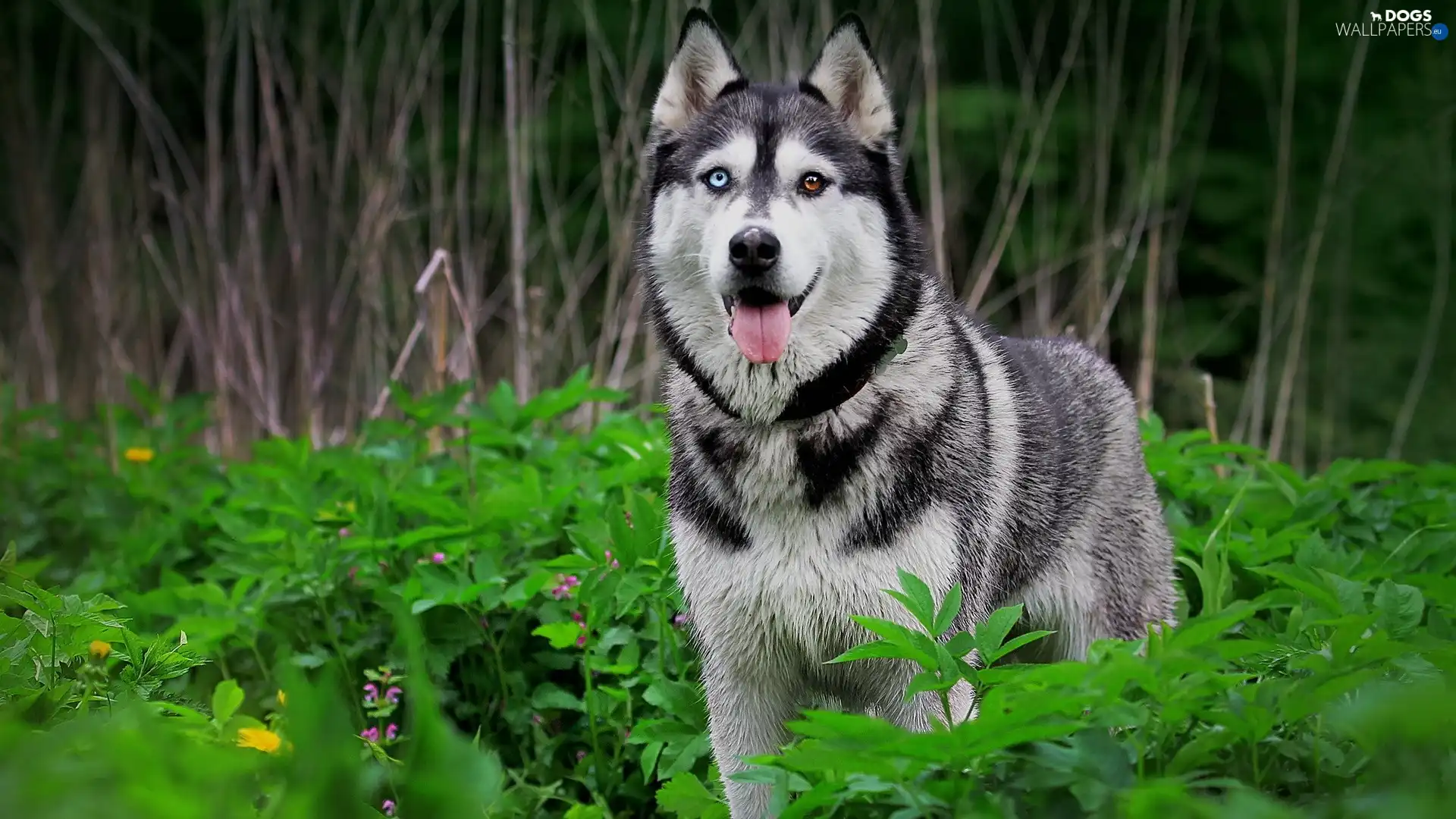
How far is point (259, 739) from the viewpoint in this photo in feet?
7.80

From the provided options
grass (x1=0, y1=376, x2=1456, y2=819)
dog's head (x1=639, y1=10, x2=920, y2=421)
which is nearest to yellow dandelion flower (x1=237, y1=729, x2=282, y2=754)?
grass (x1=0, y1=376, x2=1456, y2=819)

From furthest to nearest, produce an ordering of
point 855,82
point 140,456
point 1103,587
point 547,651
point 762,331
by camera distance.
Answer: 1. point 140,456
2. point 547,651
3. point 1103,587
4. point 855,82
5. point 762,331

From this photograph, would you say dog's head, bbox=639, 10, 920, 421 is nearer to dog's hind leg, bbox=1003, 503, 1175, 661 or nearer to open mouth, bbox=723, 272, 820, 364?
open mouth, bbox=723, 272, 820, 364

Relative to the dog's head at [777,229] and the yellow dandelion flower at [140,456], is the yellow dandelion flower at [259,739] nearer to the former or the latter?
the dog's head at [777,229]

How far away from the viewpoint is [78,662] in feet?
7.75

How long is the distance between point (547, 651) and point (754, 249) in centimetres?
144

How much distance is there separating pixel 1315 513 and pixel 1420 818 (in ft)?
8.39

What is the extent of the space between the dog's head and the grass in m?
0.55

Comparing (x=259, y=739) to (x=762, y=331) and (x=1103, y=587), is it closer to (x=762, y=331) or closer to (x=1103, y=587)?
(x=762, y=331)

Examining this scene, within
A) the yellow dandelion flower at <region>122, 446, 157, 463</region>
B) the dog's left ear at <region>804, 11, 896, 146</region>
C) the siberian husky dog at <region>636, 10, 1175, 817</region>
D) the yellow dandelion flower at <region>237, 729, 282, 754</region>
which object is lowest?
the yellow dandelion flower at <region>122, 446, 157, 463</region>

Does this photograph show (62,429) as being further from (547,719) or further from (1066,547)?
(1066,547)

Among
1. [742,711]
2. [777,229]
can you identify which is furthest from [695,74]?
[742,711]

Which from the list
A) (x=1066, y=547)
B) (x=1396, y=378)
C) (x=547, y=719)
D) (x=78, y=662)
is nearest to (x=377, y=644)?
(x=547, y=719)

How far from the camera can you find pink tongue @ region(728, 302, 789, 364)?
2.47 meters
